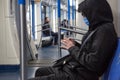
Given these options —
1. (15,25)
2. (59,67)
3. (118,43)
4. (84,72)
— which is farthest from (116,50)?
(15,25)

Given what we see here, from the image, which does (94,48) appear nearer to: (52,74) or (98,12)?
(98,12)

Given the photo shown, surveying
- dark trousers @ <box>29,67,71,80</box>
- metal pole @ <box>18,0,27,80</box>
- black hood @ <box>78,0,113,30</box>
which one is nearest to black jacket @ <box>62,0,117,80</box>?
black hood @ <box>78,0,113,30</box>

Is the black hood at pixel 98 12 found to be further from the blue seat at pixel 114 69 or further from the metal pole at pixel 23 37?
the metal pole at pixel 23 37

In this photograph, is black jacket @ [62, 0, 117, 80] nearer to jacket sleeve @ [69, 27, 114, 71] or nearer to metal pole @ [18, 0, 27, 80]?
jacket sleeve @ [69, 27, 114, 71]

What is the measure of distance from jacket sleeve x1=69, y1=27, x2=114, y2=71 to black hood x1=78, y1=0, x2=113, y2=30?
14 centimetres

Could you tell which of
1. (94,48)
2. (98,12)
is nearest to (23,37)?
(94,48)

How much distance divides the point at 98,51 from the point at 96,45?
0.05 meters

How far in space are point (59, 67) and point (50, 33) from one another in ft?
36.3

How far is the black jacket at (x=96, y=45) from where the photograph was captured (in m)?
2.14

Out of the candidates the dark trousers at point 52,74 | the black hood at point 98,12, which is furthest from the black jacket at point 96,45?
the dark trousers at point 52,74

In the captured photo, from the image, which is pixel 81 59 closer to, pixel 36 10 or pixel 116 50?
pixel 116 50

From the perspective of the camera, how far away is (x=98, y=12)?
228 centimetres

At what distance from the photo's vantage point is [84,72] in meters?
2.32

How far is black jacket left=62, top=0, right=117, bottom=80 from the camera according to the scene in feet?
7.02
